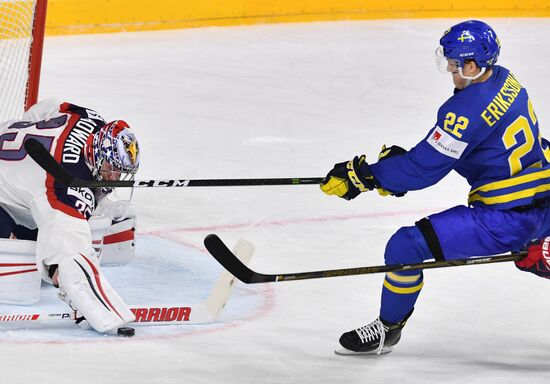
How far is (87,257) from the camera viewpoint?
163 inches

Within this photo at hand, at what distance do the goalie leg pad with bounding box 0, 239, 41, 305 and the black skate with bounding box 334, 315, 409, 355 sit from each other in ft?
3.46

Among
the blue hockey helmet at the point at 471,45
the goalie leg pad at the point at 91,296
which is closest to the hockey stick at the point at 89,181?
the goalie leg pad at the point at 91,296

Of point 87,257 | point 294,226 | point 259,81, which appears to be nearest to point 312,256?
point 294,226

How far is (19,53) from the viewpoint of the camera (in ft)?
19.9

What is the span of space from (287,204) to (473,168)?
187 cm

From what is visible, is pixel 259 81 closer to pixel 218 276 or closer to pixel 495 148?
pixel 218 276

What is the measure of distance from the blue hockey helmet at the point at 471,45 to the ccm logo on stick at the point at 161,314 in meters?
1.20

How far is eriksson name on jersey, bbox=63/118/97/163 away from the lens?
4.30 m

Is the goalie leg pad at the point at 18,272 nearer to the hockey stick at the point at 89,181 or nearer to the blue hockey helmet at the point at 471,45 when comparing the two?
the hockey stick at the point at 89,181

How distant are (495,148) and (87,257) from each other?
132 centimetres

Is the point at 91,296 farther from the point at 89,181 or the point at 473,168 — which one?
the point at 473,168

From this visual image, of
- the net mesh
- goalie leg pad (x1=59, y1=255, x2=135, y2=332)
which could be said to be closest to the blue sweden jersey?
goalie leg pad (x1=59, y1=255, x2=135, y2=332)

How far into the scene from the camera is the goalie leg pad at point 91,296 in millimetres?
4043

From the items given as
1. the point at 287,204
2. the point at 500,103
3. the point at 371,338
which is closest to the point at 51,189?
the point at 371,338
